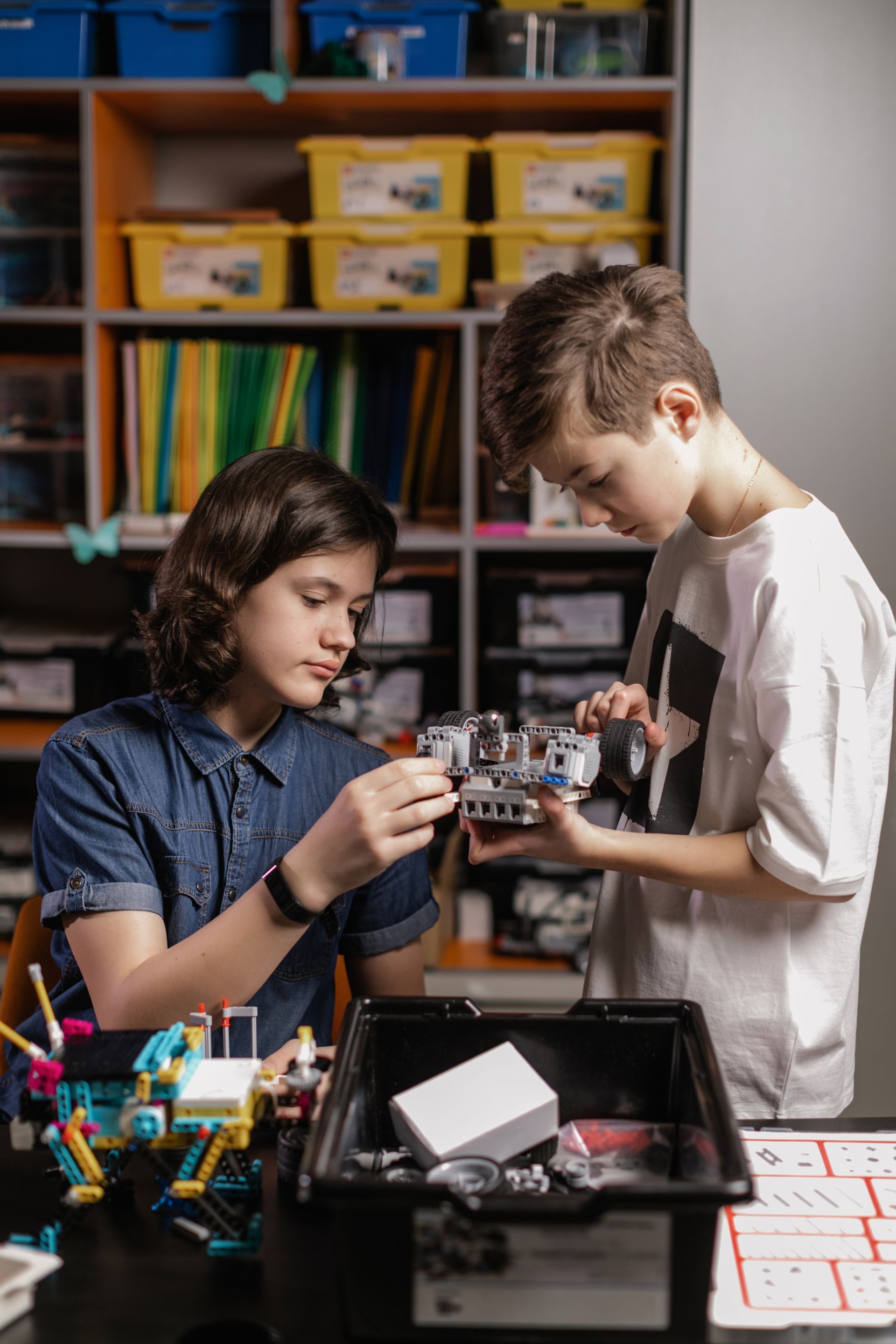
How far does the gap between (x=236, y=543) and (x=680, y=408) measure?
1.54ft

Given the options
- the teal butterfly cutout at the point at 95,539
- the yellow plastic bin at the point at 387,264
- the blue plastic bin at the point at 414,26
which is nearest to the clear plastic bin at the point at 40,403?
the teal butterfly cutout at the point at 95,539

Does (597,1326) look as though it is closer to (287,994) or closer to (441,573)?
(287,994)

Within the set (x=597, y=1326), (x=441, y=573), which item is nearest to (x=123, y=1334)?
(x=597, y=1326)

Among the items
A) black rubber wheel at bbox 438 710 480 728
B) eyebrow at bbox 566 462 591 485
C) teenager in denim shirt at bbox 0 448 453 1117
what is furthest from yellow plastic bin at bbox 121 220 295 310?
black rubber wheel at bbox 438 710 480 728

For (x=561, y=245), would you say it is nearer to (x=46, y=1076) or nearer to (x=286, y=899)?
(x=286, y=899)

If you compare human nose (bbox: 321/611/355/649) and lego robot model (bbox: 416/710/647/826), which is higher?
human nose (bbox: 321/611/355/649)

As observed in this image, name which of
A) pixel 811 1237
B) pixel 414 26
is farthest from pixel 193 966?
pixel 414 26

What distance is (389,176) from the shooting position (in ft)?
6.98

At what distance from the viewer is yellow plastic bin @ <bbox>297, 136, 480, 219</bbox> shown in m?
2.09

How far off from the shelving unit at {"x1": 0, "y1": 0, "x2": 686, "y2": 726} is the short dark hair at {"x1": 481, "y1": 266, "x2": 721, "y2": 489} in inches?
43.5

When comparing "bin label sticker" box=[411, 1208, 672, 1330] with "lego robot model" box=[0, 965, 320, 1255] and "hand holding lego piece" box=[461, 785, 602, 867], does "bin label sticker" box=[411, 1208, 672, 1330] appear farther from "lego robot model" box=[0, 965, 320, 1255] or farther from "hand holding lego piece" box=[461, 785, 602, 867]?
"hand holding lego piece" box=[461, 785, 602, 867]

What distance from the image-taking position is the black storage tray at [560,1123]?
58 cm

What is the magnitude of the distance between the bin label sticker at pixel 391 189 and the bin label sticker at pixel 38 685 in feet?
3.64

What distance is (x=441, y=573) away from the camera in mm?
2205
